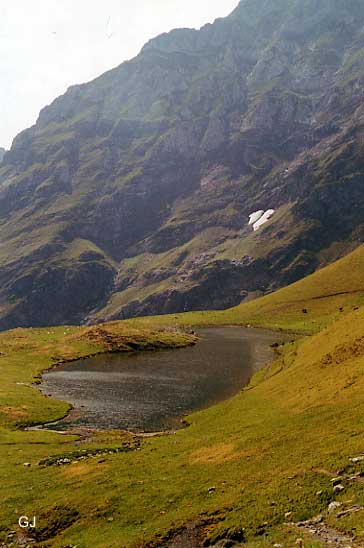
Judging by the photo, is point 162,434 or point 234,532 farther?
point 162,434

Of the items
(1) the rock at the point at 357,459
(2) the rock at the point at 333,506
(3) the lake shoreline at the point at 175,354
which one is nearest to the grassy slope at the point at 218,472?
(2) the rock at the point at 333,506

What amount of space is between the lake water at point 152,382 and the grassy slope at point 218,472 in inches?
396

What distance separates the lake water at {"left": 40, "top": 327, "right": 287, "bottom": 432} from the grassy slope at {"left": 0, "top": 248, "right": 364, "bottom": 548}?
1005cm

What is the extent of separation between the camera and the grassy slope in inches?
1170

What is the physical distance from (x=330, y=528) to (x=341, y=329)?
61.9 m

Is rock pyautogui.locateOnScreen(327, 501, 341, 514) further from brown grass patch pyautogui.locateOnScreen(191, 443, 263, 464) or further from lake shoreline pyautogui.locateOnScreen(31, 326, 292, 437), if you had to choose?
lake shoreline pyautogui.locateOnScreen(31, 326, 292, 437)

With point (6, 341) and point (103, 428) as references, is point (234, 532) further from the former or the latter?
point (6, 341)

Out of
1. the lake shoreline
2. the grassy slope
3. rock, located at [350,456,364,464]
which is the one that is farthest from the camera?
the lake shoreline

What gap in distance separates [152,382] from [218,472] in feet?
204

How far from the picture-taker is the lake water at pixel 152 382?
245ft

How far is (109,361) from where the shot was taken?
127 metres

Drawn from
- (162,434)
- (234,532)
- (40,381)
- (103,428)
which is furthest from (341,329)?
(40,381)

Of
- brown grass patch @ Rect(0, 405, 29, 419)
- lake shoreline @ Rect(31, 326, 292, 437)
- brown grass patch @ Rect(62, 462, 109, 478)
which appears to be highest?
brown grass patch @ Rect(0, 405, 29, 419)

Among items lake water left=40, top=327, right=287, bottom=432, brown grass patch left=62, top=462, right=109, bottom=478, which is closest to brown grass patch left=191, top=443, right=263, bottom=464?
brown grass patch left=62, top=462, right=109, bottom=478
